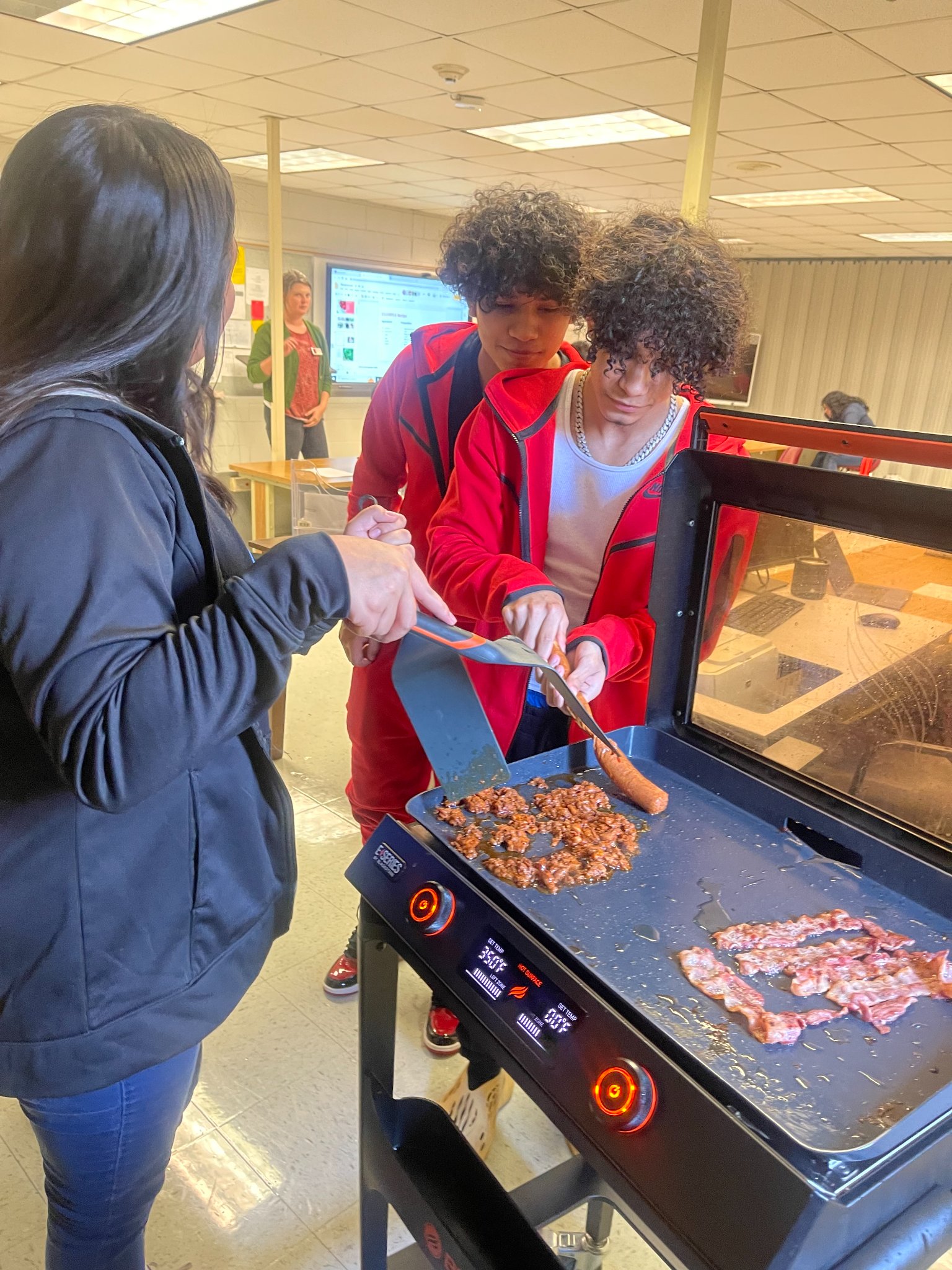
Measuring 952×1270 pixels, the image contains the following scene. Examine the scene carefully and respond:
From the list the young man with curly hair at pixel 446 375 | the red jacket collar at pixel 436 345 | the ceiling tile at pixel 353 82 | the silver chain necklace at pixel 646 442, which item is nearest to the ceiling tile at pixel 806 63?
the ceiling tile at pixel 353 82

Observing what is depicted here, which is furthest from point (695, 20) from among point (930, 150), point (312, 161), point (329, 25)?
point (312, 161)

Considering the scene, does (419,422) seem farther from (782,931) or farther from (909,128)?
(909,128)

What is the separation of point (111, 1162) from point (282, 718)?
1.96 meters

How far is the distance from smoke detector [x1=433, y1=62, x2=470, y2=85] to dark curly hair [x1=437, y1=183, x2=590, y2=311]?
8.19 feet

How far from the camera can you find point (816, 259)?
332 inches

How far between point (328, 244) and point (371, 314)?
65cm

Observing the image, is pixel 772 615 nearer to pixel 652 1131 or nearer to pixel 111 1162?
pixel 652 1131

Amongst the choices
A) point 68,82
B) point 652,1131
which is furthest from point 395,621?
point 68,82

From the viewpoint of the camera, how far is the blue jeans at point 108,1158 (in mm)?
797

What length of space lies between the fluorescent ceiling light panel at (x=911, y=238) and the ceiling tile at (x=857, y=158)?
2521 millimetres

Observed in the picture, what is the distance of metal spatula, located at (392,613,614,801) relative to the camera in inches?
37.2

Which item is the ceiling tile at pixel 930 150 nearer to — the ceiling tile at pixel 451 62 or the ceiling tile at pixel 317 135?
the ceiling tile at pixel 451 62

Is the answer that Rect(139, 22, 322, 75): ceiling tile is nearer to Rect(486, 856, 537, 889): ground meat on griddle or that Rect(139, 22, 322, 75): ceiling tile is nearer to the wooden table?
the wooden table

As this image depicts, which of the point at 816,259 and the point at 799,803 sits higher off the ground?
the point at 816,259
